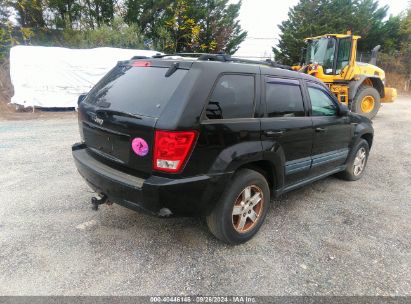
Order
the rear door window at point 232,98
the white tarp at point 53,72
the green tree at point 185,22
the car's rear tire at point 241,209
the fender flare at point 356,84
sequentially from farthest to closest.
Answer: the green tree at point 185,22 < the white tarp at point 53,72 < the fender flare at point 356,84 < the car's rear tire at point 241,209 < the rear door window at point 232,98

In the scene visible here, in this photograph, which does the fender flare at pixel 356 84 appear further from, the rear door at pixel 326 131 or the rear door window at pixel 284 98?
the rear door window at pixel 284 98

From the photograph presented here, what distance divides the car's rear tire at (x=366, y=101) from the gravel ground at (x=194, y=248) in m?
6.81

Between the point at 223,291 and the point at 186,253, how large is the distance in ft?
1.96

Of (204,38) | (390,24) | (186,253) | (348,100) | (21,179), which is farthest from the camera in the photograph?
(390,24)

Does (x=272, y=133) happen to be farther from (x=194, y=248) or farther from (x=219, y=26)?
(x=219, y=26)

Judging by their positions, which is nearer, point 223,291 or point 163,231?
point 223,291

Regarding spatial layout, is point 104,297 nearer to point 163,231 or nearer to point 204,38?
point 163,231

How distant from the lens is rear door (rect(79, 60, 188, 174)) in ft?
8.42

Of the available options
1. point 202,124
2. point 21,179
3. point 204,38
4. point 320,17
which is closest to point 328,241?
point 202,124

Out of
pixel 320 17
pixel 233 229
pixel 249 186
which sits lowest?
pixel 233 229

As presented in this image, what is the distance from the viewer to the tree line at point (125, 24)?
1590cm

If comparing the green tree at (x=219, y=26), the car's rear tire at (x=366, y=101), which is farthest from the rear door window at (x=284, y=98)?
the green tree at (x=219, y=26)

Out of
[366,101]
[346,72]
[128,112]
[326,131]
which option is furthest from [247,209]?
[366,101]

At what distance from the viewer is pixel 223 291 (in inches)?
98.4
